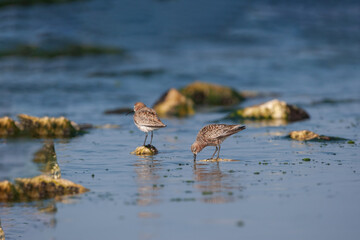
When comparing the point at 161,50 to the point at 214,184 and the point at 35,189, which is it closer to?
the point at 214,184

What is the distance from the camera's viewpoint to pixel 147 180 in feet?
33.7

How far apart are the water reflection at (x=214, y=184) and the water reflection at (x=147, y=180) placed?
66 cm

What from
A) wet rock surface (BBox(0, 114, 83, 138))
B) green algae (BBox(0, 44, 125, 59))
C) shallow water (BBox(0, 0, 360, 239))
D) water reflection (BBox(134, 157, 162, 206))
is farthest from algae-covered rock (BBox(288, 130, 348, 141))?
green algae (BBox(0, 44, 125, 59))

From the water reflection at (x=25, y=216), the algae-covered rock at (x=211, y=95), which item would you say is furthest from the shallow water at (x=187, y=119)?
the algae-covered rock at (x=211, y=95)

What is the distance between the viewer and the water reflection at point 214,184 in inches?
352

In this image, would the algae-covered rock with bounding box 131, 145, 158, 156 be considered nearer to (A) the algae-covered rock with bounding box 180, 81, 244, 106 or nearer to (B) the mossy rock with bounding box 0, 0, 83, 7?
(A) the algae-covered rock with bounding box 180, 81, 244, 106

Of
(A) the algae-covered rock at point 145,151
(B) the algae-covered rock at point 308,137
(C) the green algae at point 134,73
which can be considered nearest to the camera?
(A) the algae-covered rock at point 145,151

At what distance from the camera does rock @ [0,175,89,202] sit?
924 cm

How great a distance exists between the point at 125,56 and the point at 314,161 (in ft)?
85.4

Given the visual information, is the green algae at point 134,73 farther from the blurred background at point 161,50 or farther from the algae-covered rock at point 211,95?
the algae-covered rock at point 211,95

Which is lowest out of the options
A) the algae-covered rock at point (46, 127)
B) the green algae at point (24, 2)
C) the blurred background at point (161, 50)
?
the blurred background at point (161, 50)

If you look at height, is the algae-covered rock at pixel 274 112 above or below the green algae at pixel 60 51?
above

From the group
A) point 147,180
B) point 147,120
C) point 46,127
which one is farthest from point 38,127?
point 147,180

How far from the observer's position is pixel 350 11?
46.5 m
